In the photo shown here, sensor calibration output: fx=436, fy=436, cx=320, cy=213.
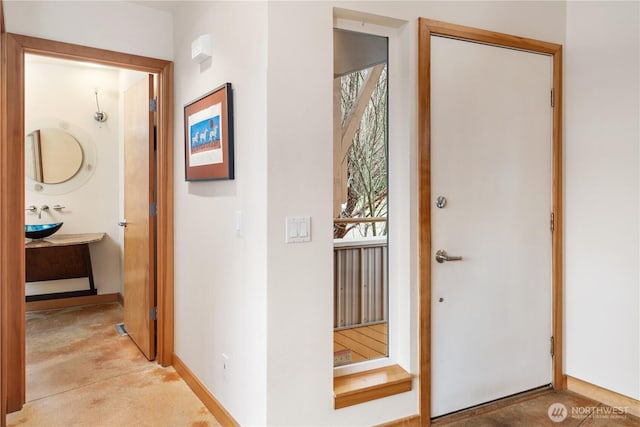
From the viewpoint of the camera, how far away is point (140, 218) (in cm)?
312

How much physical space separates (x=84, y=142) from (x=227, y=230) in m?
3.26

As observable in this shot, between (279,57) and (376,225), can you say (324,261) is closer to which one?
(376,225)

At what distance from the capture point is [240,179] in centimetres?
197

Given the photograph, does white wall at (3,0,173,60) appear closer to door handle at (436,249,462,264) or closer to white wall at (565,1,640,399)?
door handle at (436,249,462,264)

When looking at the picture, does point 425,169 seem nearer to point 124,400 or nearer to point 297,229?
point 297,229

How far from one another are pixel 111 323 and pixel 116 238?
3.80 feet

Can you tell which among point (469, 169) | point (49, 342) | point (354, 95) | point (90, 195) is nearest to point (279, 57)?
point (354, 95)

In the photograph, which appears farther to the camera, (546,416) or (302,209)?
(546,416)

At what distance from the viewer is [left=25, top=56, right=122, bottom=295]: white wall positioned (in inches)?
172

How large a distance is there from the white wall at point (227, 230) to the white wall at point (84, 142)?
230cm

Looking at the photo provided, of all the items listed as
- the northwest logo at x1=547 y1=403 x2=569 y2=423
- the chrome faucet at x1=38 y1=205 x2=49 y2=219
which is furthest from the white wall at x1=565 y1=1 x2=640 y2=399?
the chrome faucet at x1=38 y1=205 x2=49 y2=219

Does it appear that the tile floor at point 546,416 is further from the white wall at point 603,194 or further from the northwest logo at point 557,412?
the white wall at point 603,194

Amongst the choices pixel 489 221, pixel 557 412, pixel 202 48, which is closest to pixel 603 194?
pixel 489 221

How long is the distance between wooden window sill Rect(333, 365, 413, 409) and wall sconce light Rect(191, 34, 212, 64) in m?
1.73
